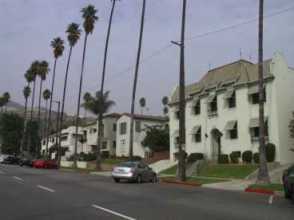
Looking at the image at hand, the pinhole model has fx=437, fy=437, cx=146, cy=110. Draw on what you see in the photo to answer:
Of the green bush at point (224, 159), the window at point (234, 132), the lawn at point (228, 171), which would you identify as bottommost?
the lawn at point (228, 171)

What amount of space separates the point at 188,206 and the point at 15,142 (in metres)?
106

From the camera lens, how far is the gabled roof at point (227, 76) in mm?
40784

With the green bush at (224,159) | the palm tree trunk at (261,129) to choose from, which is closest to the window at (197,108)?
the green bush at (224,159)

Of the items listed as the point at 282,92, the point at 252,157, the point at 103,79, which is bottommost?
the point at 252,157

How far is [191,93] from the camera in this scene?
4859 cm

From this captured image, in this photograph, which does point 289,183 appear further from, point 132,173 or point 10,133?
point 10,133

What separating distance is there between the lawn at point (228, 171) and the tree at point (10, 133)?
84.2 m

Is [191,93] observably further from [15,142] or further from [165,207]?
[15,142]

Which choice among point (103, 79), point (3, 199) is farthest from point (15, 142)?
point (3, 199)

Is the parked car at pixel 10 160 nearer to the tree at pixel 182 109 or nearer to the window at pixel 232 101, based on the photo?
the window at pixel 232 101

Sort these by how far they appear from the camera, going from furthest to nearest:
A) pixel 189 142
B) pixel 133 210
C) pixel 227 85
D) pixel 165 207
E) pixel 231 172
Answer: pixel 189 142, pixel 227 85, pixel 231 172, pixel 165 207, pixel 133 210

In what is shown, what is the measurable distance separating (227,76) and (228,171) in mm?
12876

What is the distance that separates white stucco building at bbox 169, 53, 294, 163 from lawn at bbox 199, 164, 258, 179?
3103 millimetres

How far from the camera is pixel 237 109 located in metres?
41.3
